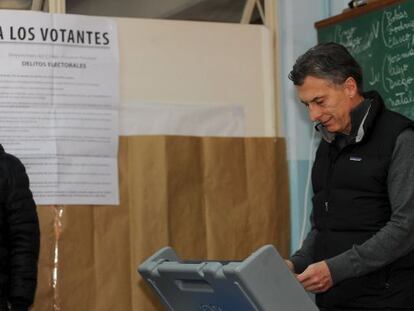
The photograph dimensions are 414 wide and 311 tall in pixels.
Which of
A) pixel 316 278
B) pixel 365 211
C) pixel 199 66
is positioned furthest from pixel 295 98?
pixel 316 278

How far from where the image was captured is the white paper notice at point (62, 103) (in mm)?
3514

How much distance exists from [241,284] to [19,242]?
1.25 meters

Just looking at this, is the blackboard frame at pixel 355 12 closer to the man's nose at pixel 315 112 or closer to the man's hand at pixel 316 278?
the man's nose at pixel 315 112

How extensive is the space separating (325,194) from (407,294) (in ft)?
1.29

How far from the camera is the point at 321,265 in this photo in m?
2.35

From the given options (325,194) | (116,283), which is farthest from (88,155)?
(325,194)

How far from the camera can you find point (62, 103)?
359 centimetres

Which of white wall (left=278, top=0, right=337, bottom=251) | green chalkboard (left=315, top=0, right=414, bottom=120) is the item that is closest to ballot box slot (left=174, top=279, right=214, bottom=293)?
green chalkboard (left=315, top=0, right=414, bottom=120)

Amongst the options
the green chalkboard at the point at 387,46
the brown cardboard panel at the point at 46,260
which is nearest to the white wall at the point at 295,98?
the green chalkboard at the point at 387,46

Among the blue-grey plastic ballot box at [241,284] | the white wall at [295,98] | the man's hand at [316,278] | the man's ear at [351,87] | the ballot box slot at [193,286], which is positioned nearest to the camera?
the blue-grey plastic ballot box at [241,284]

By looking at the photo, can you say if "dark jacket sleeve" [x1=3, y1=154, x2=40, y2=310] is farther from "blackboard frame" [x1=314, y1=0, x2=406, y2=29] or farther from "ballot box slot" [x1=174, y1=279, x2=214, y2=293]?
"blackboard frame" [x1=314, y1=0, x2=406, y2=29]

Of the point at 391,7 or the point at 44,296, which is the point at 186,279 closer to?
the point at 44,296

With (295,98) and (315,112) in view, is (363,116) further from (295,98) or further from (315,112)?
(295,98)

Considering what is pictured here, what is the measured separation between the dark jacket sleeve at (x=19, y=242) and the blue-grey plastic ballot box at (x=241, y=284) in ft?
2.99
